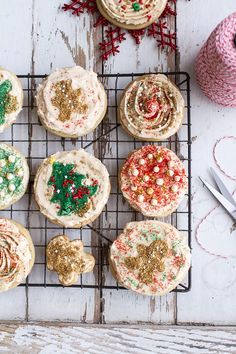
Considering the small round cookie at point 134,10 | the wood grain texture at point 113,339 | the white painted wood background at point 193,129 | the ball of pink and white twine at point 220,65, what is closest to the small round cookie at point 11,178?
the white painted wood background at point 193,129

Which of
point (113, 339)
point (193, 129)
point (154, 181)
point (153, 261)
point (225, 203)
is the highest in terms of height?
point (193, 129)

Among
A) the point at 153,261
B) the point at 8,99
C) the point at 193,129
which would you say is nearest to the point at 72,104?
the point at 8,99

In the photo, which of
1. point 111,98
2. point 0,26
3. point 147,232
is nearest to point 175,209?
point 147,232

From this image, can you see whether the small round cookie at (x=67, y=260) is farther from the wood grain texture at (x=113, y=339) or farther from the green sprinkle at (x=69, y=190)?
the wood grain texture at (x=113, y=339)

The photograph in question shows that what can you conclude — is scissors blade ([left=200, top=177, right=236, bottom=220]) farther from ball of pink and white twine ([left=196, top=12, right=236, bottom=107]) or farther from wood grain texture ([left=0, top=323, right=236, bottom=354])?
wood grain texture ([left=0, top=323, right=236, bottom=354])

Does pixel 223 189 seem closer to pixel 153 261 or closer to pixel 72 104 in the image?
pixel 153 261

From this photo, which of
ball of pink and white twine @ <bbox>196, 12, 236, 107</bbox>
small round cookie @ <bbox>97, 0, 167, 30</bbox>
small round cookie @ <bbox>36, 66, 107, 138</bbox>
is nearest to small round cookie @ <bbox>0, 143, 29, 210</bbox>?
small round cookie @ <bbox>36, 66, 107, 138</bbox>
